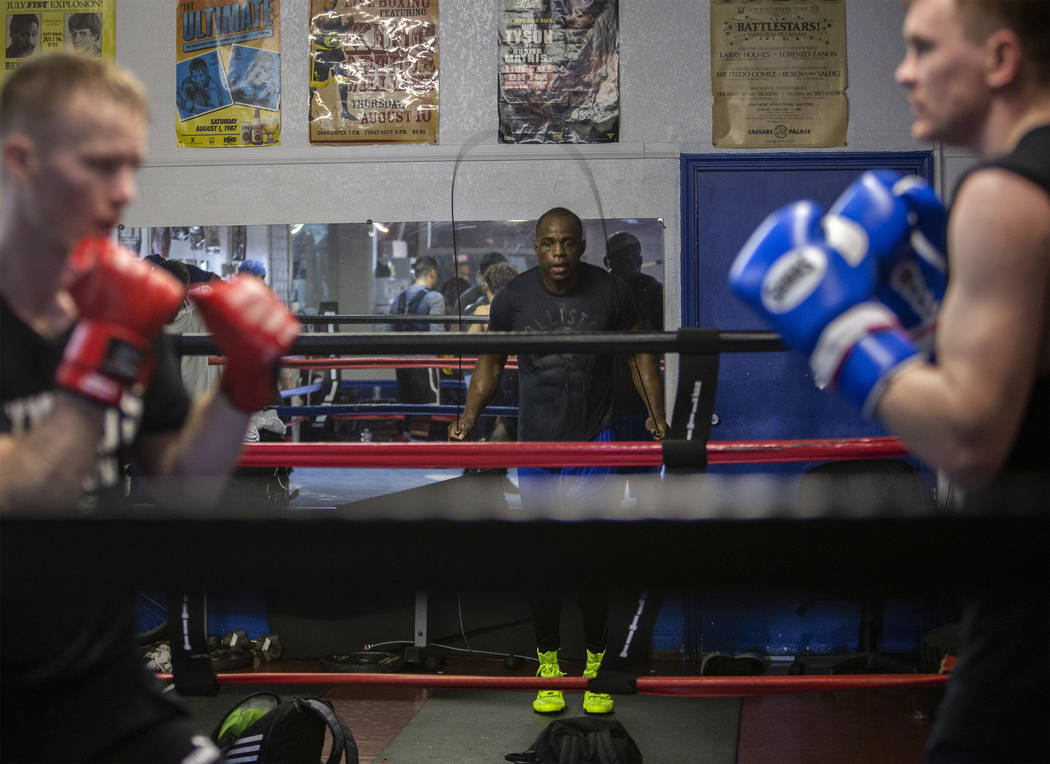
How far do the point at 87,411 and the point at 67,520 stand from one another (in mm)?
232

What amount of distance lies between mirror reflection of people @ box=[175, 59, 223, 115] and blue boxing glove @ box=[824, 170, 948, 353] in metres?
3.64

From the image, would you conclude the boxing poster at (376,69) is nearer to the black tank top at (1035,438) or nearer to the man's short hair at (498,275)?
the man's short hair at (498,275)

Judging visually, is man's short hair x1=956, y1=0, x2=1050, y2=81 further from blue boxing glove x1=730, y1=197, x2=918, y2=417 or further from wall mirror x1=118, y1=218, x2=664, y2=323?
wall mirror x1=118, y1=218, x2=664, y2=323

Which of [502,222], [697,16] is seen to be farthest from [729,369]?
[697,16]

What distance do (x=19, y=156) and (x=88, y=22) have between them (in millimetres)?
3721

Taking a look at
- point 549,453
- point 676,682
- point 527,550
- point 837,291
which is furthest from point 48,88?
point 676,682

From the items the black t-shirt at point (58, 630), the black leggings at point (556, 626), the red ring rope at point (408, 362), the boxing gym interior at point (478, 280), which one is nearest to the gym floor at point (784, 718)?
the boxing gym interior at point (478, 280)

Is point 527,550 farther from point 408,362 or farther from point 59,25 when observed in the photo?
point 59,25

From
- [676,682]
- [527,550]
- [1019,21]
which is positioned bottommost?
[676,682]

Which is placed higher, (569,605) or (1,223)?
(1,223)

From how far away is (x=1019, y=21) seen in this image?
2.97 ft

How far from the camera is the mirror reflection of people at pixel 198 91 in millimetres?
4109

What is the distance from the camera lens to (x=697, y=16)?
4.00 metres

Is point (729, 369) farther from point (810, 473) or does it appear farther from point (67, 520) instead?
point (67, 520)
